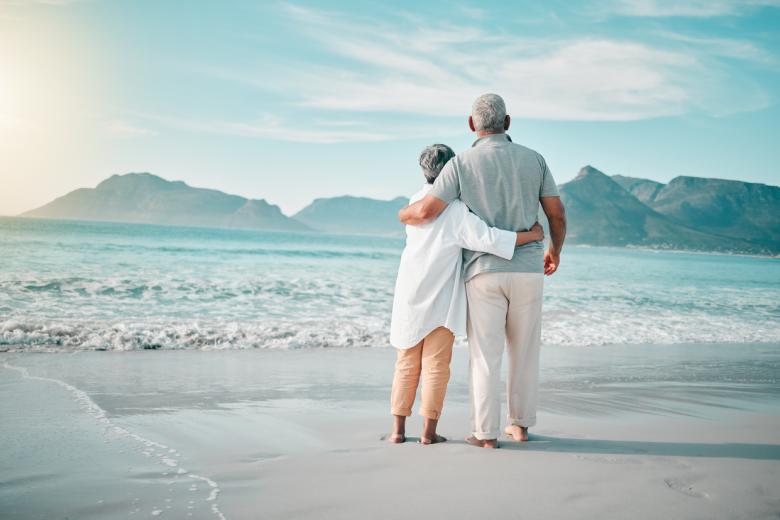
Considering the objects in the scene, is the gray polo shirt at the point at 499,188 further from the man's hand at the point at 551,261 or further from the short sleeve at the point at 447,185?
the man's hand at the point at 551,261

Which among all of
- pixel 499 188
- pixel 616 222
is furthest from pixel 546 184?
pixel 616 222

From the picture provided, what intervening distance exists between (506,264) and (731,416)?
2.78 meters

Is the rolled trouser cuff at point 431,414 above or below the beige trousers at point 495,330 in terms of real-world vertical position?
below

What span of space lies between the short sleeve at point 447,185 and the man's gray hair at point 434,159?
152 millimetres

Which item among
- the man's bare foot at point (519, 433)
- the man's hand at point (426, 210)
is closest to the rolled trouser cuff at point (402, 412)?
the man's bare foot at point (519, 433)

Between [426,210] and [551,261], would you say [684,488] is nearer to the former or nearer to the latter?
[551,261]

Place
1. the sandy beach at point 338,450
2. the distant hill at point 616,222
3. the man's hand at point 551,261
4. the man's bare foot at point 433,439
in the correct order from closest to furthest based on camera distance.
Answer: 1. the sandy beach at point 338,450
2. the man's bare foot at point 433,439
3. the man's hand at point 551,261
4. the distant hill at point 616,222

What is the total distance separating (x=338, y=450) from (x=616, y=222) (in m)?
170

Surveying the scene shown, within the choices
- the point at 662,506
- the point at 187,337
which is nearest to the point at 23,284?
the point at 187,337

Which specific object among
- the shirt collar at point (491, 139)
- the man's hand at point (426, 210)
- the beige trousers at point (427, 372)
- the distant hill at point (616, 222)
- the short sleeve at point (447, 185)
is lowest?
the beige trousers at point (427, 372)

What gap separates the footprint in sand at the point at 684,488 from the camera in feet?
8.94

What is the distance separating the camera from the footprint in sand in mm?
2725

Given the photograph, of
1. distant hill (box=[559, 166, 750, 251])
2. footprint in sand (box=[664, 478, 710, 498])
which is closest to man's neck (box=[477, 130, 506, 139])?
footprint in sand (box=[664, 478, 710, 498])

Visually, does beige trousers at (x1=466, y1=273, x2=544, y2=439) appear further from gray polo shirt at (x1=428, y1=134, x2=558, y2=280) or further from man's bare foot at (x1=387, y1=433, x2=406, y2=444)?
man's bare foot at (x1=387, y1=433, x2=406, y2=444)
